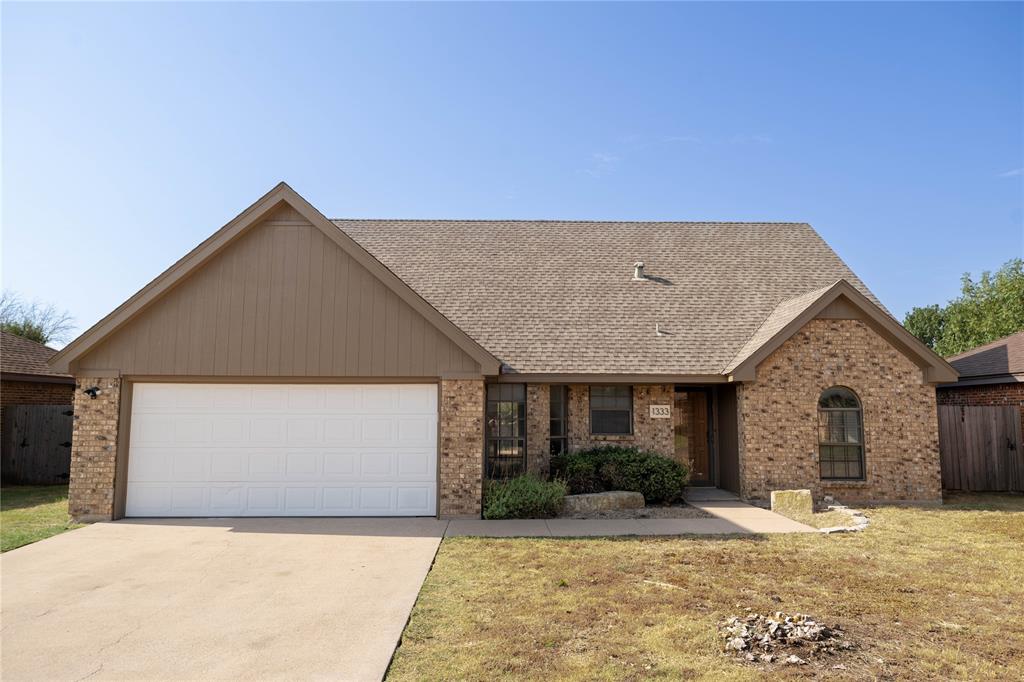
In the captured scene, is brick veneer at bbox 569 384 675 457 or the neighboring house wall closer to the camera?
brick veneer at bbox 569 384 675 457

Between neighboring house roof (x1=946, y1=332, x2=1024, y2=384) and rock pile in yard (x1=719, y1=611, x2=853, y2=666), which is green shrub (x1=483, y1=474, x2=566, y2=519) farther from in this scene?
neighboring house roof (x1=946, y1=332, x2=1024, y2=384)

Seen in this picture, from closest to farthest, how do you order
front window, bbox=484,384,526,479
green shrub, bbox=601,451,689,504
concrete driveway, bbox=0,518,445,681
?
1. concrete driveway, bbox=0,518,445,681
2. green shrub, bbox=601,451,689,504
3. front window, bbox=484,384,526,479

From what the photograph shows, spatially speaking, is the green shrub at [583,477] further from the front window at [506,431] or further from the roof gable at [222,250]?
the roof gable at [222,250]

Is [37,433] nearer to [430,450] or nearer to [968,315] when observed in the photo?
[430,450]

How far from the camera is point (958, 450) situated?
15867mm

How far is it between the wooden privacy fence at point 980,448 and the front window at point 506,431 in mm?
10862

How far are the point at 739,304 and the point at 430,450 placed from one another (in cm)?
905

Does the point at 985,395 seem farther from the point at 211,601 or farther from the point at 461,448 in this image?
the point at 211,601

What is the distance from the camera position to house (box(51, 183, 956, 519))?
11805mm

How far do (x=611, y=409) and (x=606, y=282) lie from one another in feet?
12.8

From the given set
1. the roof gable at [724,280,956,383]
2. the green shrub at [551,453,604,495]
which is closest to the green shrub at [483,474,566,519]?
the green shrub at [551,453,604,495]

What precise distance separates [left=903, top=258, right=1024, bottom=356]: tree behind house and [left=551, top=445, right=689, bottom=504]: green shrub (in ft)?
110

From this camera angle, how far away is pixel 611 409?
14.6 meters

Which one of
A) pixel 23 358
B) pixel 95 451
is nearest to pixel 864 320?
pixel 95 451
